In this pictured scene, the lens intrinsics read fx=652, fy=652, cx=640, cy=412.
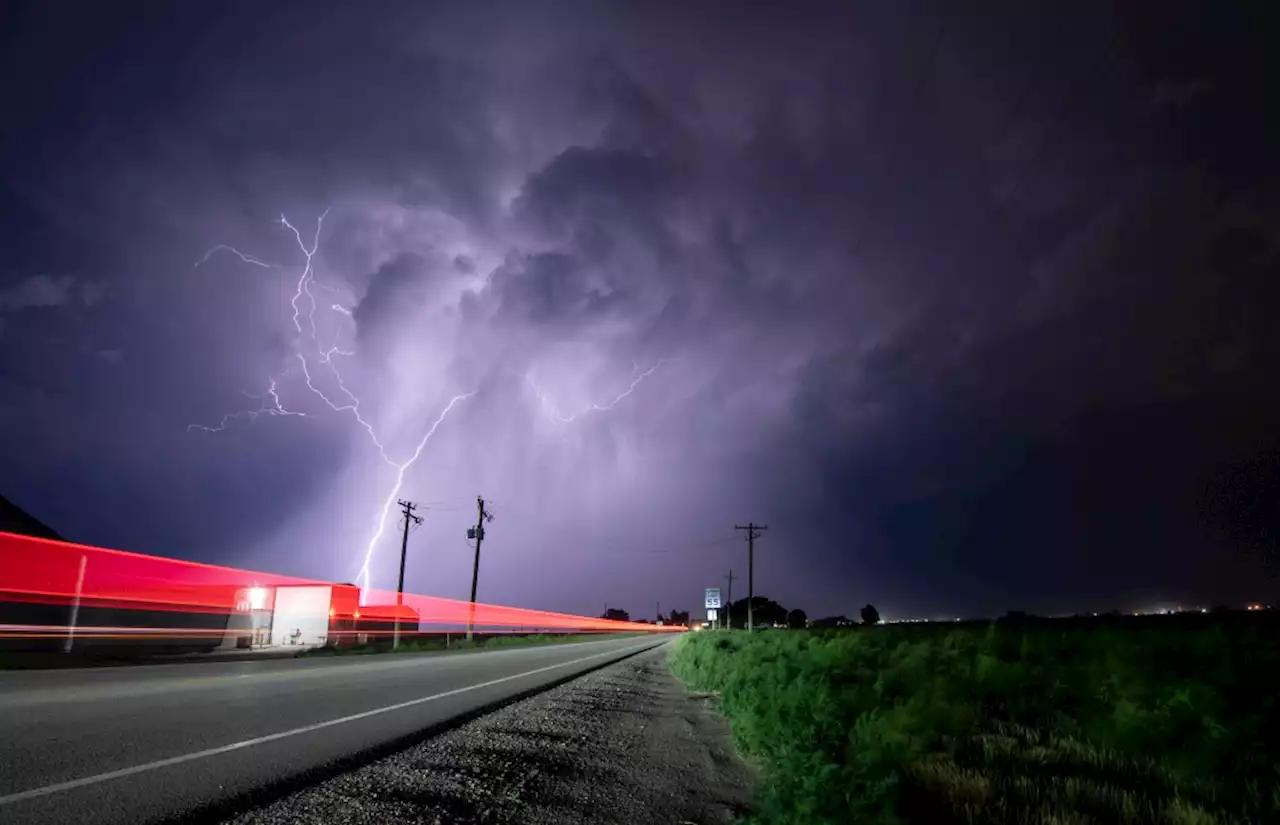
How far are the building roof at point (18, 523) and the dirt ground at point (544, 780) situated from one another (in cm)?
3537

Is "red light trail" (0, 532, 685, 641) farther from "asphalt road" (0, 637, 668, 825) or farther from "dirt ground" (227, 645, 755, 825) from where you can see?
"dirt ground" (227, 645, 755, 825)

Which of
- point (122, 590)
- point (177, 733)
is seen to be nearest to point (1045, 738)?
point (177, 733)

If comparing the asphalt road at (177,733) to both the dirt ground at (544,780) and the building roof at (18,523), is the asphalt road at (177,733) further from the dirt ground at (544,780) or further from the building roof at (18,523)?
the building roof at (18,523)

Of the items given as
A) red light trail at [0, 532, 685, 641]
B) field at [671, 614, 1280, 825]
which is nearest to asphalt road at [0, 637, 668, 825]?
field at [671, 614, 1280, 825]

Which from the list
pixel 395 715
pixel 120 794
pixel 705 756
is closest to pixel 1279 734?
pixel 705 756

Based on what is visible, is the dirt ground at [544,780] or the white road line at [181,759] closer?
the white road line at [181,759]

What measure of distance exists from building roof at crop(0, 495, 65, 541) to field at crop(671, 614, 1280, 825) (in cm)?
3881

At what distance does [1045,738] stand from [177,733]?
26.5 feet

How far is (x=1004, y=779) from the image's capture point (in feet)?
14.4

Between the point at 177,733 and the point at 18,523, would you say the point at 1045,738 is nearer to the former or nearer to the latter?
the point at 177,733

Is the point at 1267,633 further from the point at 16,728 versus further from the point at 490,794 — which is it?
the point at 16,728

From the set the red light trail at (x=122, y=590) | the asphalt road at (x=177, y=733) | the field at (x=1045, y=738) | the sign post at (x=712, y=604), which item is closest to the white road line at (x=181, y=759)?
the asphalt road at (x=177, y=733)

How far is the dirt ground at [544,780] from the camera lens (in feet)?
14.3

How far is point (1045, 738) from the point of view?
220 inches
